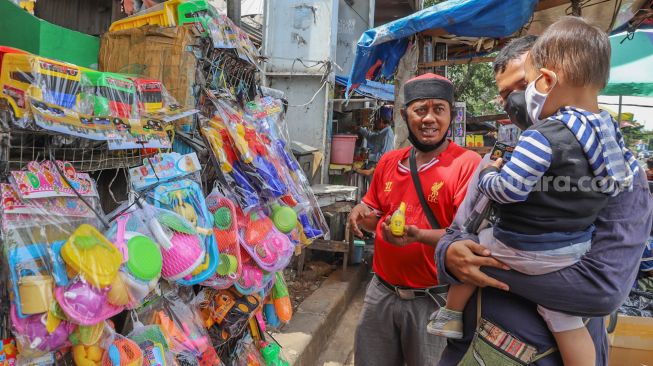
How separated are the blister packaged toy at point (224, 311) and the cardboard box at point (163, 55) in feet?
3.29

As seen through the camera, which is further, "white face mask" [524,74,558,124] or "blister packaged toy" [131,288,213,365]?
"blister packaged toy" [131,288,213,365]

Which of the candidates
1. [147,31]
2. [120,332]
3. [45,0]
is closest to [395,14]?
[45,0]

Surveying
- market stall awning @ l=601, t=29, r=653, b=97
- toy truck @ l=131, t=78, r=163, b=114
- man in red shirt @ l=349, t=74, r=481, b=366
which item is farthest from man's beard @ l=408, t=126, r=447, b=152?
market stall awning @ l=601, t=29, r=653, b=97

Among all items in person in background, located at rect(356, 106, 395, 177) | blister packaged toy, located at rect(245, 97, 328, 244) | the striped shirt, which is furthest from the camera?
person in background, located at rect(356, 106, 395, 177)

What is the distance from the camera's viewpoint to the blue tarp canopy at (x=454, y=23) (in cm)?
404

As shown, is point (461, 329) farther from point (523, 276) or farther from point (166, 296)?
A: point (166, 296)

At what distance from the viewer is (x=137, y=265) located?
1612mm

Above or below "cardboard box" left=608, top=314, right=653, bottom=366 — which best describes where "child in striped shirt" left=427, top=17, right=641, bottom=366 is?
above

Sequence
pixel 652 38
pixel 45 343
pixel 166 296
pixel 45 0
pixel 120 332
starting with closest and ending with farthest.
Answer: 1. pixel 45 343
2. pixel 120 332
3. pixel 166 296
4. pixel 45 0
5. pixel 652 38

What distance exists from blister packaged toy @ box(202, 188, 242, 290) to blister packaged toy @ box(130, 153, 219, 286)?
3.0 inches

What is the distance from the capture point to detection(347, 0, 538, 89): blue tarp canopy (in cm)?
404

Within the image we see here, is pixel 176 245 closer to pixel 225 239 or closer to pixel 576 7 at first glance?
pixel 225 239

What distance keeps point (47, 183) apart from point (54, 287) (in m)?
0.37

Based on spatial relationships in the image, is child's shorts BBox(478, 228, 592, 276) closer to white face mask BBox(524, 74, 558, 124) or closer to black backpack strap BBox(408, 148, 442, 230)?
white face mask BBox(524, 74, 558, 124)
